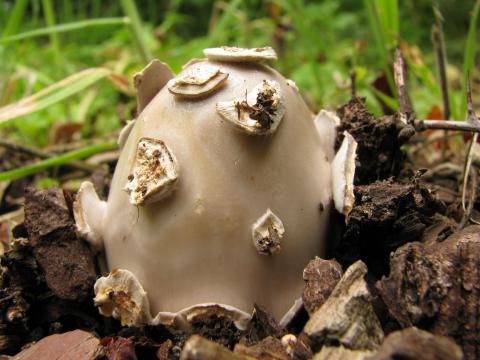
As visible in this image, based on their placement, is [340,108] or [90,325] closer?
[90,325]

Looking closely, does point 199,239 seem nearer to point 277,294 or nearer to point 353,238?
point 277,294

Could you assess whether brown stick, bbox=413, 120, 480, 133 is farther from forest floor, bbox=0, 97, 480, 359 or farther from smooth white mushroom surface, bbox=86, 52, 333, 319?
smooth white mushroom surface, bbox=86, 52, 333, 319

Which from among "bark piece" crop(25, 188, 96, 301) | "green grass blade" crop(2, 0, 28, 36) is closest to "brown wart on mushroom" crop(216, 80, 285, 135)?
"bark piece" crop(25, 188, 96, 301)

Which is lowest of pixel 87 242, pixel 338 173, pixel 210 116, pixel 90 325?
pixel 90 325

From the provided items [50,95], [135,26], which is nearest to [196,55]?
[135,26]

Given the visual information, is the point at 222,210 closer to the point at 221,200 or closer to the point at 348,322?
the point at 221,200

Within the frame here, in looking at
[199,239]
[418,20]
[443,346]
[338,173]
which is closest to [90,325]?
[199,239]
